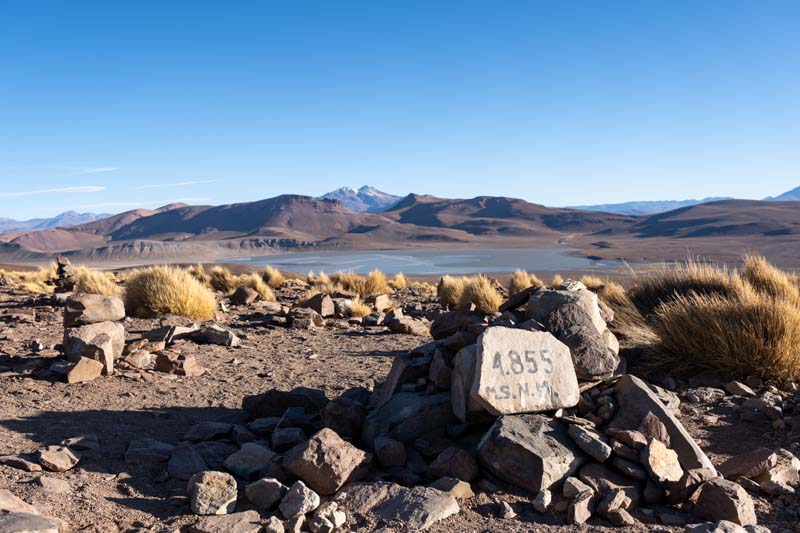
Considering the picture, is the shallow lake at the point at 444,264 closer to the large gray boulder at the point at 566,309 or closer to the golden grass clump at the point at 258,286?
the golden grass clump at the point at 258,286

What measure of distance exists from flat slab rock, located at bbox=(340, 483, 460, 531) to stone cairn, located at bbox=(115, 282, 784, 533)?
1 cm

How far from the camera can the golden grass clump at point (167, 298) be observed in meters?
13.4

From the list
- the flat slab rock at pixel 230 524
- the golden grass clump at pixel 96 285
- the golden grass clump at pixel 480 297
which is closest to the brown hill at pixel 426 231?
the golden grass clump at pixel 480 297

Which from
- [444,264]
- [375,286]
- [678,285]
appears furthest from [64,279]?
[444,264]

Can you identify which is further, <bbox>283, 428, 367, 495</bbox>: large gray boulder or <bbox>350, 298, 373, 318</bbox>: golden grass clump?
<bbox>350, 298, 373, 318</bbox>: golden grass clump

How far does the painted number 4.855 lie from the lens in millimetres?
5262

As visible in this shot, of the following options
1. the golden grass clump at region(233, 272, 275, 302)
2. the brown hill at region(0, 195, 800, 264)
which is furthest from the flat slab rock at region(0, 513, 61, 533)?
the brown hill at region(0, 195, 800, 264)

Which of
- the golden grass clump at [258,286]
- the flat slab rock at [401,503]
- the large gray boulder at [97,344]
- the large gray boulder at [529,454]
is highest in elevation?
the large gray boulder at [97,344]

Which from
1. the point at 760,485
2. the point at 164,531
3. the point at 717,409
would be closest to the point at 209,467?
the point at 164,531

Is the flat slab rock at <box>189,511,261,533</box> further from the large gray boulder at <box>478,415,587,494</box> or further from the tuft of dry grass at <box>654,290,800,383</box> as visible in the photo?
the tuft of dry grass at <box>654,290,800,383</box>

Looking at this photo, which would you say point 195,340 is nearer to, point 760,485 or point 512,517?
point 512,517

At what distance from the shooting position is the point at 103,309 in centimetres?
1078

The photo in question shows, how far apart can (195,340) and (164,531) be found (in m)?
6.59

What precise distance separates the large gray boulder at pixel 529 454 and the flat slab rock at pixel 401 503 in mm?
552
